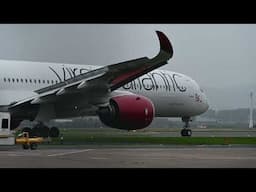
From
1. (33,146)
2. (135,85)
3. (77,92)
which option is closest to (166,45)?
(77,92)

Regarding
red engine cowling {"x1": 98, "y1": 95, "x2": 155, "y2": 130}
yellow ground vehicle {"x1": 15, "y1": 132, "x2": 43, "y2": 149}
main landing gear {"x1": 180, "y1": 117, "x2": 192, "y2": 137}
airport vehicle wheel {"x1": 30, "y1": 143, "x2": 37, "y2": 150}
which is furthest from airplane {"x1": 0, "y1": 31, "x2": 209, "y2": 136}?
main landing gear {"x1": 180, "y1": 117, "x2": 192, "y2": 137}

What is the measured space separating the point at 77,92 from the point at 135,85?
5.03 meters

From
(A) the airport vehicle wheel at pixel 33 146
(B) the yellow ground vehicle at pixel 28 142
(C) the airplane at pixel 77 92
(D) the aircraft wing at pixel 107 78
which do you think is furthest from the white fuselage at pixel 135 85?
(A) the airport vehicle wheel at pixel 33 146

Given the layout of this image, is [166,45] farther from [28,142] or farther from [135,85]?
[28,142]

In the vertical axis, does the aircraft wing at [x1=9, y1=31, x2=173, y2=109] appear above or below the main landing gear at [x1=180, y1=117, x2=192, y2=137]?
above

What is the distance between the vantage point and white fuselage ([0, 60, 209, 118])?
25250 millimetres

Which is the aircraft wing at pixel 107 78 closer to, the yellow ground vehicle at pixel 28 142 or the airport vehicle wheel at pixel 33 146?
the yellow ground vehicle at pixel 28 142

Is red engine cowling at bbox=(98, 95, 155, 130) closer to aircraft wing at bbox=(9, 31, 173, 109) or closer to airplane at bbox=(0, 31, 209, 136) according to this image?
airplane at bbox=(0, 31, 209, 136)

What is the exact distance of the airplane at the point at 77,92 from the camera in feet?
78.7

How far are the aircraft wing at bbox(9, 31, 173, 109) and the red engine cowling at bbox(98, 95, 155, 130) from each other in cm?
84
